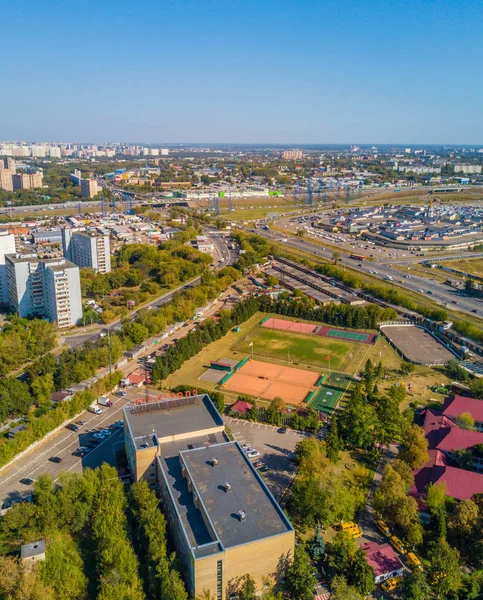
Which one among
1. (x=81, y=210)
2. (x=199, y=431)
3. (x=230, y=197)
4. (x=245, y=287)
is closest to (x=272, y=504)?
(x=199, y=431)

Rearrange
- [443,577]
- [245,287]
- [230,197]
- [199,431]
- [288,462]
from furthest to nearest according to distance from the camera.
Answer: [230,197], [245,287], [288,462], [199,431], [443,577]

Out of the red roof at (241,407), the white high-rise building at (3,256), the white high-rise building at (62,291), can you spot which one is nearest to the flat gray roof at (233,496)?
the red roof at (241,407)

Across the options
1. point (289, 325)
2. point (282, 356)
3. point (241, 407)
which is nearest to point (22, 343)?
point (241, 407)

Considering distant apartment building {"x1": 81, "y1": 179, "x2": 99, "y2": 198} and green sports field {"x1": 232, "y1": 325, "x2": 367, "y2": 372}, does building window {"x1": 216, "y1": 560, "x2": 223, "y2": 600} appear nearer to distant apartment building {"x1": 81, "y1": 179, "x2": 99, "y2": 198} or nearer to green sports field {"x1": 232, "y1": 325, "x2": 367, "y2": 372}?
green sports field {"x1": 232, "y1": 325, "x2": 367, "y2": 372}

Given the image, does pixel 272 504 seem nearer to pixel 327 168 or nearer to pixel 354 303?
pixel 354 303

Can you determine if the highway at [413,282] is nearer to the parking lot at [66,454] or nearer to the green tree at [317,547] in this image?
the green tree at [317,547]

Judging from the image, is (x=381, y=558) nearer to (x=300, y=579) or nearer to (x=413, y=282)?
(x=300, y=579)
